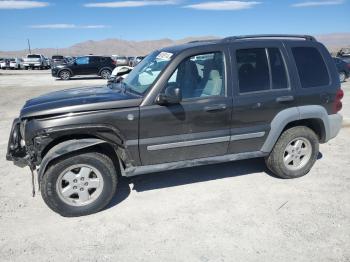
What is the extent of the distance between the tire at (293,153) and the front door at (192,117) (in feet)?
2.82

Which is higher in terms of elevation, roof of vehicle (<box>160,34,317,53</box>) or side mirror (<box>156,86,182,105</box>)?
roof of vehicle (<box>160,34,317,53</box>)

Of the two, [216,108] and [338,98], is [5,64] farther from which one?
[338,98]

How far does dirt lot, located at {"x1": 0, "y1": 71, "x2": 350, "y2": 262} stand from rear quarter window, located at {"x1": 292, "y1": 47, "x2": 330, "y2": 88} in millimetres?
1383

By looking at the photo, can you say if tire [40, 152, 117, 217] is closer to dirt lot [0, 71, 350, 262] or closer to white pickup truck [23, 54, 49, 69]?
dirt lot [0, 71, 350, 262]

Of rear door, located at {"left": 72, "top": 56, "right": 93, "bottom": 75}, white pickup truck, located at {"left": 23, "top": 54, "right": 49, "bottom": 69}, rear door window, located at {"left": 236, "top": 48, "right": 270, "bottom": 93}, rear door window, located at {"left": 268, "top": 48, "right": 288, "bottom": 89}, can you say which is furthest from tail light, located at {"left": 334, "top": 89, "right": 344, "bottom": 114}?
white pickup truck, located at {"left": 23, "top": 54, "right": 49, "bottom": 69}

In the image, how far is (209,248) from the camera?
11.1ft

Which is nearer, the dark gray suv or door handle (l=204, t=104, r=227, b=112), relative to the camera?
the dark gray suv

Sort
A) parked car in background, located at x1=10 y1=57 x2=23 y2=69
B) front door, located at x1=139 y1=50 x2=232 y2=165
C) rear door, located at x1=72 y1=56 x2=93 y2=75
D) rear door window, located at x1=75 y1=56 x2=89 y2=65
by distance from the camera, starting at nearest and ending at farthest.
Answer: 1. front door, located at x1=139 y1=50 x2=232 y2=165
2. rear door, located at x1=72 y1=56 x2=93 y2=75
3. rear door window, located at x1=75 y1=56 x2=89 y2=65
4. parked car in background, located at x1=10 y1=57 x2=23 y2=69

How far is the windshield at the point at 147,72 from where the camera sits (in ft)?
14.0

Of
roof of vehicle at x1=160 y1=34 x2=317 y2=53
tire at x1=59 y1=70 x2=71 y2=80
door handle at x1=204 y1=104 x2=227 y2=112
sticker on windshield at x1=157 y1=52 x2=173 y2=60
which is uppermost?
roof of vehicle at x1=160 y1=34 x2=317 y2=53

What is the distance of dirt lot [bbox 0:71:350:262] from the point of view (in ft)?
11.0

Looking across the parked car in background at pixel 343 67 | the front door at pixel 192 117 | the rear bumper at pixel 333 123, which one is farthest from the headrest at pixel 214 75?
the parked car in background at pixel 343 67

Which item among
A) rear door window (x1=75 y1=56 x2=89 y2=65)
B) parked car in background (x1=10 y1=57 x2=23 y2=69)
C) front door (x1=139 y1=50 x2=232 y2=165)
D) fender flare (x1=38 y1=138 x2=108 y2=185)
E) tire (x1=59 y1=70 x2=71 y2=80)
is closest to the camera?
fender flare (x1=38 y1=138 x2=108 y2=185)

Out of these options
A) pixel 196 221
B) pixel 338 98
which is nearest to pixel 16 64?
pixel 338 98
